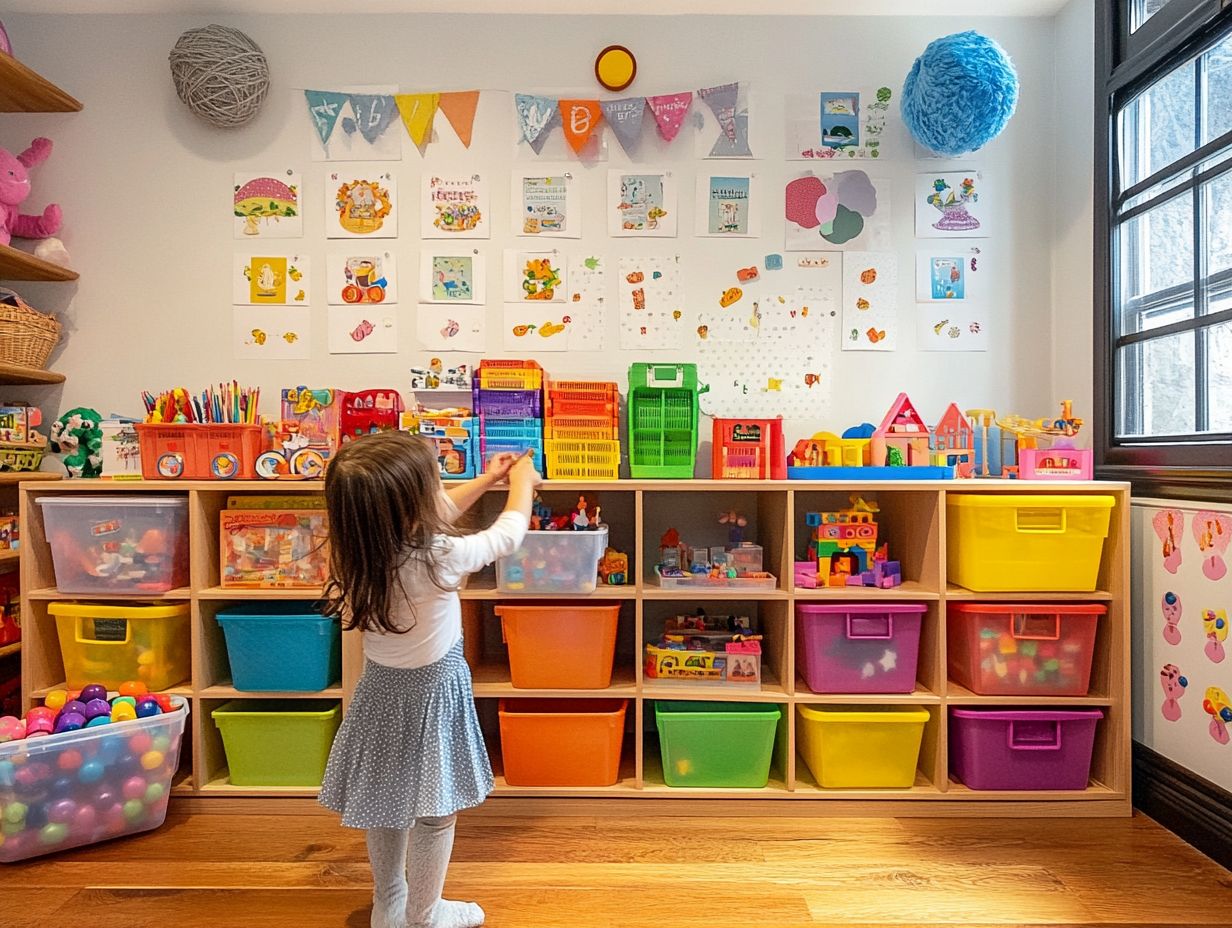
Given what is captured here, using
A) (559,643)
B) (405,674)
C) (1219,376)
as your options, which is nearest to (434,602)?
(405,674)

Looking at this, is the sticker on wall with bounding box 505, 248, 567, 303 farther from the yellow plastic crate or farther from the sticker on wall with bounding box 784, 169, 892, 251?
the sticker on wall with bounding box 784, 169, 892, 251

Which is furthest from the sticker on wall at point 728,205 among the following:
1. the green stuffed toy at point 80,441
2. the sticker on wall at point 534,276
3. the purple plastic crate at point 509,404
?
the green stuffed toy at point 80,441

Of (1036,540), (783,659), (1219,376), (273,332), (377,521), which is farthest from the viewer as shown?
(273,332)

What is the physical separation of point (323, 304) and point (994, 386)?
2.46 meters

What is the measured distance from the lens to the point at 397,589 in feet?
5.41

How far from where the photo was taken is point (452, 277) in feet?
9.14

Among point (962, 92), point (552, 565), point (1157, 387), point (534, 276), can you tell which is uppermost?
point (962, 92)

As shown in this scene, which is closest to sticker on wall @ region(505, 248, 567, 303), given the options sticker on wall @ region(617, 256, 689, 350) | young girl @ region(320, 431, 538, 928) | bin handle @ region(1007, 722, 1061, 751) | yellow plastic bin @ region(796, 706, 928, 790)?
sticker on wall @ region(617, 256, 689, 350)

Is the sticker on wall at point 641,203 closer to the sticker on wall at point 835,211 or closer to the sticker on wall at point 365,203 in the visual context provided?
the sticker on wall at point 835,211

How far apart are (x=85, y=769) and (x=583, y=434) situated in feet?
5.42

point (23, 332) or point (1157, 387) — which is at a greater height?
point (23, 332)

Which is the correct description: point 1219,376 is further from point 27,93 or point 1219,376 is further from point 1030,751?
point 27,93

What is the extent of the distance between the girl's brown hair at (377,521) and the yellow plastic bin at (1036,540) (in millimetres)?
1637

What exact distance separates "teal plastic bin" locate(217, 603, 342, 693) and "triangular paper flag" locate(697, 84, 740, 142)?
2.15 meters
